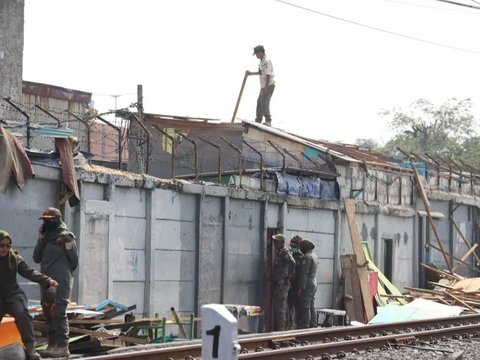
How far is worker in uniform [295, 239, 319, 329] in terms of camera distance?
65.7ft

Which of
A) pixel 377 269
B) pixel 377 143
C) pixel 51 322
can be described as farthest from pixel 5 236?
pixel 377 143

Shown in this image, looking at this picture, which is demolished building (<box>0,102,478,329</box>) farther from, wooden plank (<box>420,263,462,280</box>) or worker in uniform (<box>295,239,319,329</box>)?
worker in uniform (<box>295,239,319,329</box>)

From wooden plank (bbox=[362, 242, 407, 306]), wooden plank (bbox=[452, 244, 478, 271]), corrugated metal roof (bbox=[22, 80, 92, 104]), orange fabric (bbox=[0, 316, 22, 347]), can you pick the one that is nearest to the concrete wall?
wooden plank (bbox=[362, 242, 407, 306])

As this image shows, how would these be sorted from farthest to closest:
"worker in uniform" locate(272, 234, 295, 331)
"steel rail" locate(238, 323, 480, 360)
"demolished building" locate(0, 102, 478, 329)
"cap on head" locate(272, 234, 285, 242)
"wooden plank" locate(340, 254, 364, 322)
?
1. "wooden plank" locate(340, 254, 364, 322)
2. "cap on head" locate(272, 234, 285, 242)
3. "worker in uniform" locate(272, 234, 295, 331)
4. "demolished building" locate(0, 102, 478, 329)
5. "steel rail" locate(238, 323, 480, 360)

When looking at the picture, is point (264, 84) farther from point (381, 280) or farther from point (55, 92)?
point (55, 92)

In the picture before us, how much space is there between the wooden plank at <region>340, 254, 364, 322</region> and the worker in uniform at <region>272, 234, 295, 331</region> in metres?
3.46

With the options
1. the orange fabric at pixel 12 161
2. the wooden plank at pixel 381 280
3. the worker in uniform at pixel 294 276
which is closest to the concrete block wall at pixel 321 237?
the wooden plank at pixel 381 280

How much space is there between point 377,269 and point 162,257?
7.89 meters

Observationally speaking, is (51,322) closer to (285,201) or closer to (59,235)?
(59,235)

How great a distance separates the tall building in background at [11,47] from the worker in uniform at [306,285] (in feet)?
23.6

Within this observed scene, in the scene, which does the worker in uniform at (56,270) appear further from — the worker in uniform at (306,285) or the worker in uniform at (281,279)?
the worker in uniform at (306,285)

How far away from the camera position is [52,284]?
444 inches

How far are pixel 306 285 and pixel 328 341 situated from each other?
4.85 meters

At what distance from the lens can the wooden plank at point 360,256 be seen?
75.3 ft
